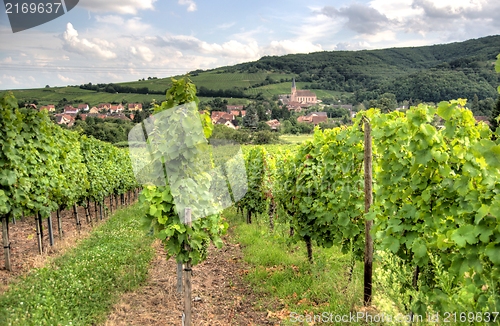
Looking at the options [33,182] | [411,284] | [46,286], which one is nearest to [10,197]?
[33,182]

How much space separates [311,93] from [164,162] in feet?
348

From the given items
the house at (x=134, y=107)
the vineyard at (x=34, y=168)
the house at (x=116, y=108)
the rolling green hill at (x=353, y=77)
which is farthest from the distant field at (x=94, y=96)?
the vineyard at (x=34, y=168)

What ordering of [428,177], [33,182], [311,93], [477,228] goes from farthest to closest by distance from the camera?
1. [311,93]
2. [33,182]
3. [428,177]
4. [477,228]

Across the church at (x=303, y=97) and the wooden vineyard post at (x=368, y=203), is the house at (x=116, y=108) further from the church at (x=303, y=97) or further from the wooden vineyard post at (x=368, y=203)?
the wooden vineyard post at (x=368, y=203)

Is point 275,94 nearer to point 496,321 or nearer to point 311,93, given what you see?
point 311,93

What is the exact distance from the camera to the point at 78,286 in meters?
6.38

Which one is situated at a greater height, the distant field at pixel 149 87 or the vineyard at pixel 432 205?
the distant field at pixel 149 87

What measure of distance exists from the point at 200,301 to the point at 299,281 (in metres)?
1.91

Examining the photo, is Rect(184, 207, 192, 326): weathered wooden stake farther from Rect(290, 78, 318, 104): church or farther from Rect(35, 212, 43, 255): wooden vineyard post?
Rect(290, 78, 318, 104): church

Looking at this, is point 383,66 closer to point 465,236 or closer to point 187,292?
point 187,292

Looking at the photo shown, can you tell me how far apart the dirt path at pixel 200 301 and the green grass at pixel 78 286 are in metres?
0.30

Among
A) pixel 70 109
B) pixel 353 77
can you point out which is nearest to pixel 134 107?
pixel 70 109

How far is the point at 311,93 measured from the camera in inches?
4230

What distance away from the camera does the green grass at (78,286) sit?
5371 millimetres
